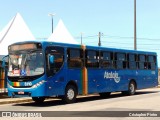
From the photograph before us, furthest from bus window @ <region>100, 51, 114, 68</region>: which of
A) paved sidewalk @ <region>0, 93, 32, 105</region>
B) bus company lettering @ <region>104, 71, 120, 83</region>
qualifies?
paved sidewalk @ <region>0, 93, 32, 105</region>

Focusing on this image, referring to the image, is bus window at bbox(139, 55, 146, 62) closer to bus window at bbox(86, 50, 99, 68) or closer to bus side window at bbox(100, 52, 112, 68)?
bus side window at bbox(100, 52, 112, 68)

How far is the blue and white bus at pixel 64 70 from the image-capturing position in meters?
17.7

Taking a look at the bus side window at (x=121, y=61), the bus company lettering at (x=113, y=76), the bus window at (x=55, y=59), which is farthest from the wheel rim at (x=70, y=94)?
the bus side window at (x=121, y=61)

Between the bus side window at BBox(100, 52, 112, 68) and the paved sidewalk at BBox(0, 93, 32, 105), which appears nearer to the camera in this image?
the paved sidewalk at BBox(0, 93, 32, 105)

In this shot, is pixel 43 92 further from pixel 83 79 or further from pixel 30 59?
pixel 83 79

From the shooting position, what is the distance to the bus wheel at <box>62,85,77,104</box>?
18.9m

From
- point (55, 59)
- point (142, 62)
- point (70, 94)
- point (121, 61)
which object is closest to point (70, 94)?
point (70, 94)

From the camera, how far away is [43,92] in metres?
17.6

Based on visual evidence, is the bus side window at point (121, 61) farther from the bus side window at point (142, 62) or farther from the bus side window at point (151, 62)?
the bus side window at point (151, 62)

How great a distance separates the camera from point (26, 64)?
17906mm

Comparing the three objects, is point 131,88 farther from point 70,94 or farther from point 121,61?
point 70,94

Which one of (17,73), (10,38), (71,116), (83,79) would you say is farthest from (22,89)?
(10,38)

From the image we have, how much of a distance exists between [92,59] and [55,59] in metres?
3.35

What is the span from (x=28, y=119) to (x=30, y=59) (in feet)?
19.3
